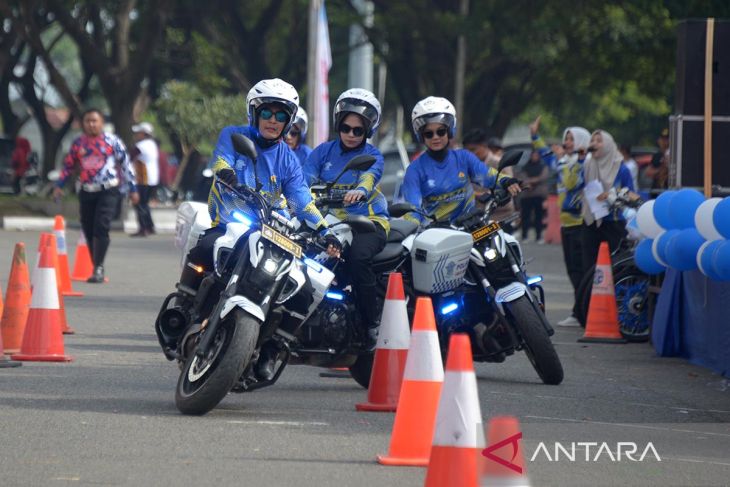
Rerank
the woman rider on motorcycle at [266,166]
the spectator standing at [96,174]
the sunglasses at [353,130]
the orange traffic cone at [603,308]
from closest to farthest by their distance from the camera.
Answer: the woman rider on motorcycle at [266,166] → the sunglasses at [353,130] → the orange traffic cone at [603,308] → the spectator standing at [96,174]

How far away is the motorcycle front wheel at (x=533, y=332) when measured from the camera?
1025 centimetres

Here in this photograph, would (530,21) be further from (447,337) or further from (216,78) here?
(447,337)

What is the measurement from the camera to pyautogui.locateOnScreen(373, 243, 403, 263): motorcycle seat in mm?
10273

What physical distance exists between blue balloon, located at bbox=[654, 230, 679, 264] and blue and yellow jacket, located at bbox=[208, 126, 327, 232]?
3.51m

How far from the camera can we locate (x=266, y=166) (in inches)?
368

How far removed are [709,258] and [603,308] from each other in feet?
10.2

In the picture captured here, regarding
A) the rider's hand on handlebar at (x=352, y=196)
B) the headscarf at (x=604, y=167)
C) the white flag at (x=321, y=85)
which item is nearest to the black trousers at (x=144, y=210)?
the white flag at (x=321, y=85)

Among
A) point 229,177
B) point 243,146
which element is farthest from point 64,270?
point 243,146

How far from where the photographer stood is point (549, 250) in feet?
95.6

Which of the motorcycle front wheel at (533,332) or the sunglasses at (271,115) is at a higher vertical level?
the sunglasses at (271,115)

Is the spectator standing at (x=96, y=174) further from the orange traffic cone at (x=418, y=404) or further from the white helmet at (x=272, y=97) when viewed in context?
the orange traffic cone at (x=418, y=404)

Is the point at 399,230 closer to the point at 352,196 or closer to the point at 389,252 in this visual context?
the point at 389,252

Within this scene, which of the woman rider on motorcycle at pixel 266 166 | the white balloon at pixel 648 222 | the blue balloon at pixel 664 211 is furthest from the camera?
the white balloon at pixel 648 222

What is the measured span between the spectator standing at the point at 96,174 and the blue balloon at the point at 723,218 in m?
8.06
